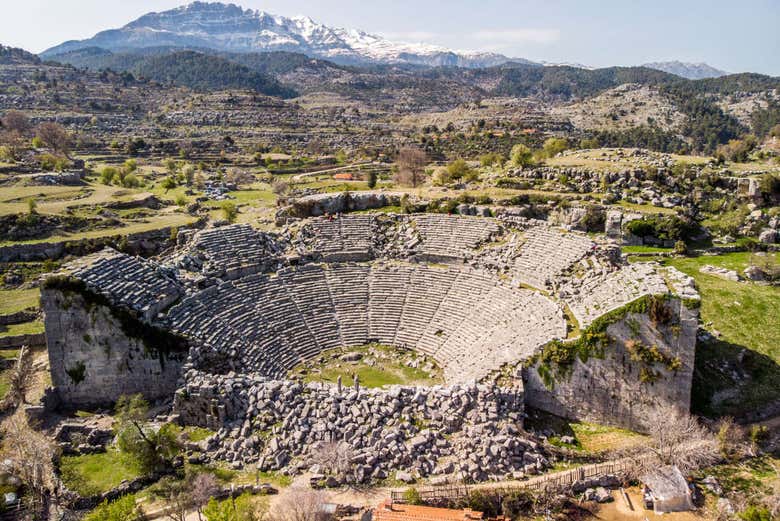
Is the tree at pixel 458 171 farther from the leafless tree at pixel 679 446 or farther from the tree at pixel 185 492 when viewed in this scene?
the tree at pixel 185 492

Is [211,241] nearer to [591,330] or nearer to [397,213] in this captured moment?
[397,213]

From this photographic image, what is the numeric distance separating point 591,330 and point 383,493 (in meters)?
10.5

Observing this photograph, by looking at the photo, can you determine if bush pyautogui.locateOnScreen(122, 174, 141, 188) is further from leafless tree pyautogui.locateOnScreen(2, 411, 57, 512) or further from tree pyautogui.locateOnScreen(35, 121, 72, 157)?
leafless tree pyautogui.locateOnScreen(2, 411, 57, 512)

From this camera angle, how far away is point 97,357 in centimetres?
2255

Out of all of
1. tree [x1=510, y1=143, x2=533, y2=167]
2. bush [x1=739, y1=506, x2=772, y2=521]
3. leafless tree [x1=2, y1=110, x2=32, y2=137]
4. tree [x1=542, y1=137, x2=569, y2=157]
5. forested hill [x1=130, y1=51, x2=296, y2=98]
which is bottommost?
bush [x1=739, y1=506, x2=772, y2=521]

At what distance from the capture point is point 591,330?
2098cm

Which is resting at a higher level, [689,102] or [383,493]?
[689,102]

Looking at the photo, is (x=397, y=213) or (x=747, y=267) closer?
(x=747, y=267)

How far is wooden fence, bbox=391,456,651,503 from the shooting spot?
17281mm

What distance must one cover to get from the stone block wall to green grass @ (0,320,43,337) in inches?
364

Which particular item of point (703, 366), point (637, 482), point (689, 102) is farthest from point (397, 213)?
point (689, 102)

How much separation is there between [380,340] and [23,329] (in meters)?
21.2

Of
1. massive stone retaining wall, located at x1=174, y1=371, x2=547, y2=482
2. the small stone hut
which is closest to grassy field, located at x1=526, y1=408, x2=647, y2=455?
massive stone retaining wall, located at x1=174, y1=371, x2=547, y2=482

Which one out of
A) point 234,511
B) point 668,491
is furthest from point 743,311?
point 234,511
